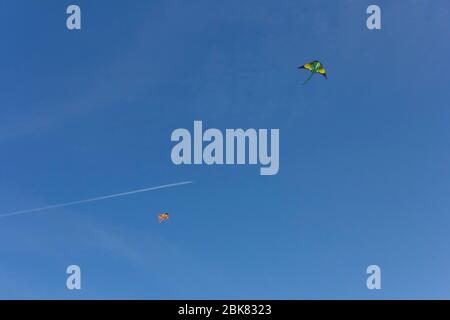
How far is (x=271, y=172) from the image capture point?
12141 millimetres

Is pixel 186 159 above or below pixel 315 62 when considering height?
below

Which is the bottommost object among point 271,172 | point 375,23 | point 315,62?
point 271,172

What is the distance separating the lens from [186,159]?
1209 cm

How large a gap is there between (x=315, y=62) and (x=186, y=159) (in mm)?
3240

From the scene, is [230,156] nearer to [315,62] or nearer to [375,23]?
[315,62]
